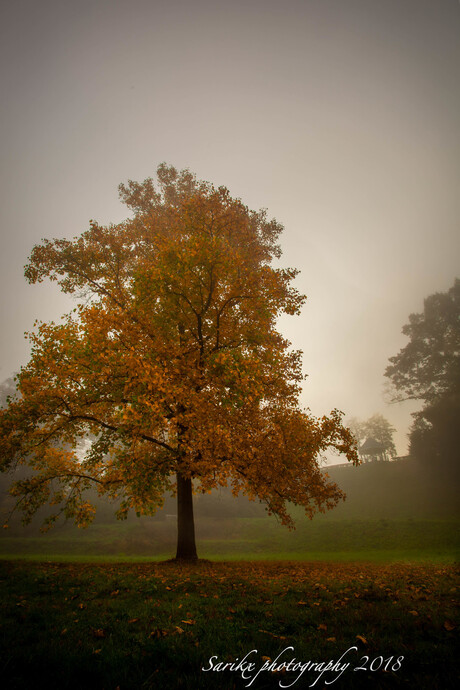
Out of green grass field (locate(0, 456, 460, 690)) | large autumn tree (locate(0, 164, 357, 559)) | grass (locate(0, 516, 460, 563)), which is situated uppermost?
large autumn tree (locate(0, 164, 357, 559))

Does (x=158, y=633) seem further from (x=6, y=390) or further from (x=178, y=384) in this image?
(x=6, y=390)

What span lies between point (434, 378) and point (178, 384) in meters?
45.8

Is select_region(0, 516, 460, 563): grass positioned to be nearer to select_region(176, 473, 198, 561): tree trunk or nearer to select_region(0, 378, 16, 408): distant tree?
select_region(176, 473, 198, 561): tree trunk

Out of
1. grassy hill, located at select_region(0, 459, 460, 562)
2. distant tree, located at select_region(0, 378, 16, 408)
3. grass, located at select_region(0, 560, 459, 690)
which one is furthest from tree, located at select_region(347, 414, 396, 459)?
distant tree, located at select_region(0, 378, 16, 408)

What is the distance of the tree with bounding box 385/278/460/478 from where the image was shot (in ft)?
132

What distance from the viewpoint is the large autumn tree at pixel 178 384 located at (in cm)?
1066

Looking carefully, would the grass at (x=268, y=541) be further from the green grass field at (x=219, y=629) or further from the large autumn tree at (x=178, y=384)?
the green grass field at (x=219, y=629)

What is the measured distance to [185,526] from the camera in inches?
536

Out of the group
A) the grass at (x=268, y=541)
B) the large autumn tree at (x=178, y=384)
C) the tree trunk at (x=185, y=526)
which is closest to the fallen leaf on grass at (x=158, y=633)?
the large autumn tree at (x=178, y=384)

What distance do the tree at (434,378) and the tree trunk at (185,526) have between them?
133 ft

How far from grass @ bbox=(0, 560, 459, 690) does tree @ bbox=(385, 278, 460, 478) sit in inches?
1564

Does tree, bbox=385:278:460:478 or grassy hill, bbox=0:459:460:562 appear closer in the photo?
grassy hill, bbox=0:459:460:562

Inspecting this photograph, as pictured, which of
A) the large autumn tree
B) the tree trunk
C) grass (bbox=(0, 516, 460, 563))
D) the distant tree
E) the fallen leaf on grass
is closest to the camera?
the fallen leaf on grass

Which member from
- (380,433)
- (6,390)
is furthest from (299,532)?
(6,390)
